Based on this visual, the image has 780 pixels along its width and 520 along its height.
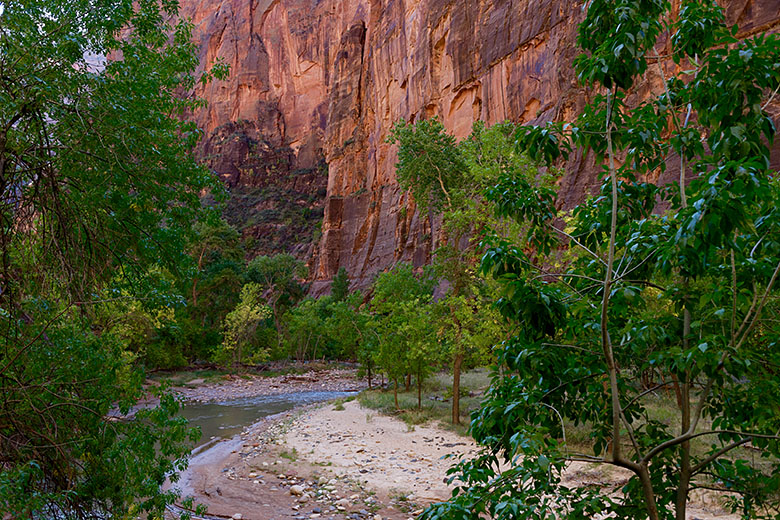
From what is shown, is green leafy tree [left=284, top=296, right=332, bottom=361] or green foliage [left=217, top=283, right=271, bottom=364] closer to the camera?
green foliage [left=217, top=283, right=271, bottom=364]

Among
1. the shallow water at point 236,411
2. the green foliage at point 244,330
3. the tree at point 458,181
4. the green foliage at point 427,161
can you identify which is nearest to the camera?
the tree at point 458,181

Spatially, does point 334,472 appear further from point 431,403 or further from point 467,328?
point 431,403

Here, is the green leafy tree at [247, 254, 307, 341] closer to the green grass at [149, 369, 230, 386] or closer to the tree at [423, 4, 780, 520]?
the green grass at [149, 369, 230, 386]

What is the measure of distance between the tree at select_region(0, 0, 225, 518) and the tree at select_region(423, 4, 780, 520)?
3102 millimetres

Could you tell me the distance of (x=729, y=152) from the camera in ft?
7.77

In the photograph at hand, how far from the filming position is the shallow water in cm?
1821

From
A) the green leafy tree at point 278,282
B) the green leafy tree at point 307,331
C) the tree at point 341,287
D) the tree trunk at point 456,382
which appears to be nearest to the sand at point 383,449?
the tree trunk at point 456,382

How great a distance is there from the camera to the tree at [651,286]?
222 cm

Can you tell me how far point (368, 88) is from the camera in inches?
2660

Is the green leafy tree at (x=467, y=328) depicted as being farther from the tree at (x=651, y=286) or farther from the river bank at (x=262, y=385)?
the river bank at (x=262, y=385)

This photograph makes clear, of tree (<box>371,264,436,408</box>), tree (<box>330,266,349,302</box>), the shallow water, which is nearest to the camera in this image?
tree (<box>371,264,436,408</box>)

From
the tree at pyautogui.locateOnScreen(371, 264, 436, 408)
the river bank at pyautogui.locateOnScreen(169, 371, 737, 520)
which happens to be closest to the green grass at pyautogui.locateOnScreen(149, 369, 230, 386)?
the river bank at pyautogui.locateOnScreen(169, 371, 737, 520)

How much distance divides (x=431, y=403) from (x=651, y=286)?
58.7ft

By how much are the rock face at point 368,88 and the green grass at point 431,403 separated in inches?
427
